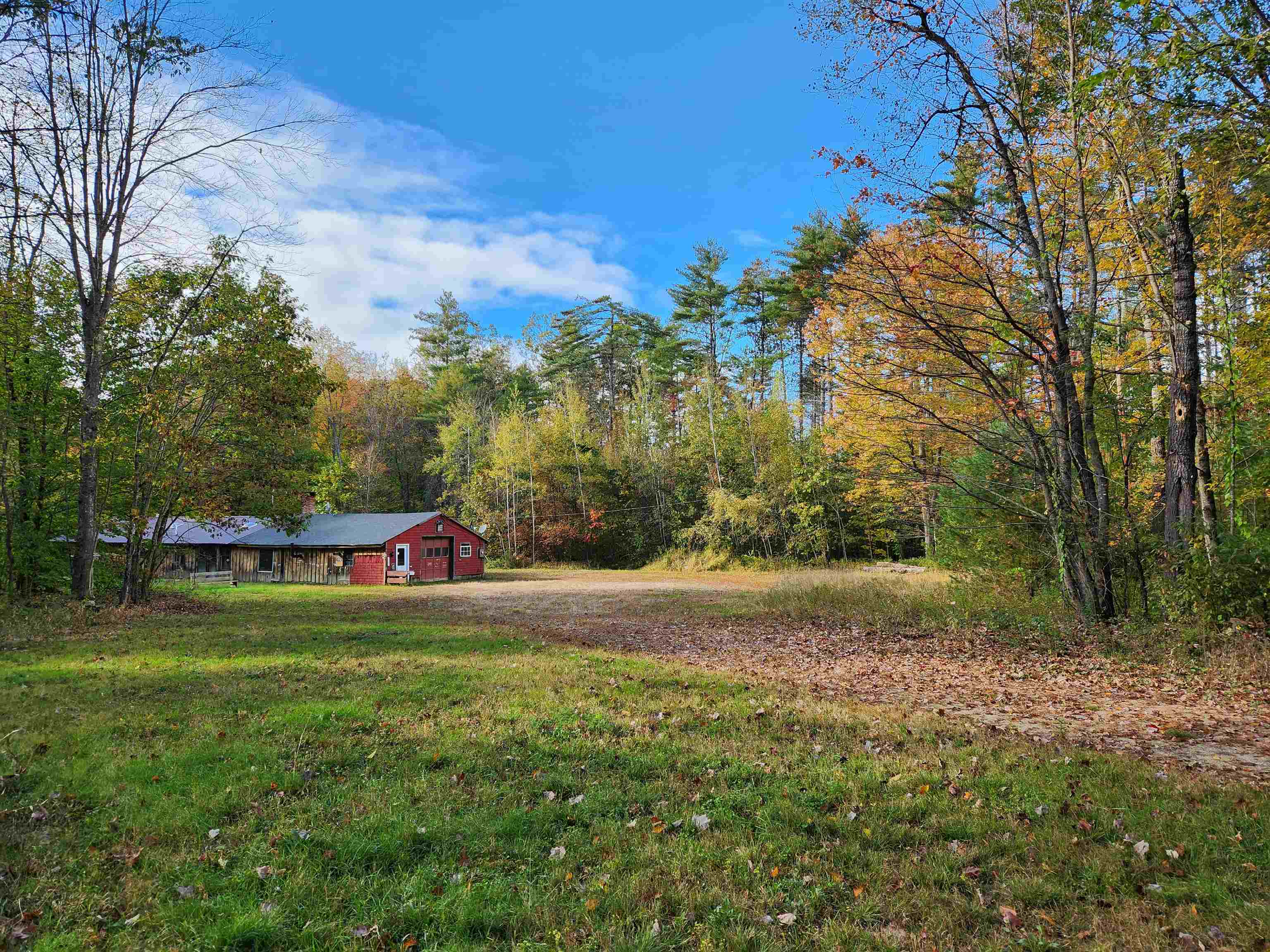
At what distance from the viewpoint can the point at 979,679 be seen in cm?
773

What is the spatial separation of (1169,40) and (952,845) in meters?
6.43

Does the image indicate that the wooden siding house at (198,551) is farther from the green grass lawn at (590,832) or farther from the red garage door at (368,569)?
the green grass lawn at (590,832)

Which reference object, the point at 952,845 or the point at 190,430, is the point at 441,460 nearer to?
the point at 190,430

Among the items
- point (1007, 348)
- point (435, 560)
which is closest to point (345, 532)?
point (435, 560)

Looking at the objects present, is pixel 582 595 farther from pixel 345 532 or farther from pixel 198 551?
pixel 198 551

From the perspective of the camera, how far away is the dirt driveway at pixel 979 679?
5258mm

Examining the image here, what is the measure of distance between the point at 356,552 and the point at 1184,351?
3096 cm

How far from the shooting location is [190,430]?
49.5 feet

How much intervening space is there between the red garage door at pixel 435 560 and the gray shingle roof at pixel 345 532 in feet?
4.33

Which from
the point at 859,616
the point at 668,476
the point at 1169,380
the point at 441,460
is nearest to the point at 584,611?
the point at 859,616

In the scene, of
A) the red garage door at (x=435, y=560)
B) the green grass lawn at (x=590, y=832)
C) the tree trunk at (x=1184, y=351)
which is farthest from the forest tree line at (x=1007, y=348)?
the red garage door at (x=435, y=560)

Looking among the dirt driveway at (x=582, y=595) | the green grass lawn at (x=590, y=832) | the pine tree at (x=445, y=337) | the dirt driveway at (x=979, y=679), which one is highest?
the pine tree at (x=445, y=337)

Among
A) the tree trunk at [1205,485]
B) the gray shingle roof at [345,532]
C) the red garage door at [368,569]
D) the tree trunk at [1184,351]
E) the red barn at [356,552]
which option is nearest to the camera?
the tree trunk at [1205,485]

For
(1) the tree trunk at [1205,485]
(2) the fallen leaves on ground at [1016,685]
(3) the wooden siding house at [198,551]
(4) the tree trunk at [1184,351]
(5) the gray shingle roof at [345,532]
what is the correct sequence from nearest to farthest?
(2) the fallen leaves on ground at [1016,685] < (1) the tree trunk at [1205,485] < (4) the tree trunk at [1184,351] < (5) the gray shingle roof at [345,532] < (3) the wooden siding house at [198,551]
